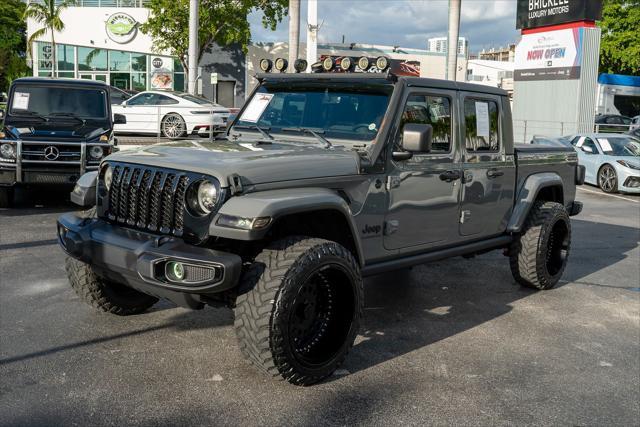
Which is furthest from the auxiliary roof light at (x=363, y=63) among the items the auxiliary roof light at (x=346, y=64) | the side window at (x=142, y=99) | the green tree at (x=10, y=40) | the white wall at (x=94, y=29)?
the green tree at (x=10, y=40)

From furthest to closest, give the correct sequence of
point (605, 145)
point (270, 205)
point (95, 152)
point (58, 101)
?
point (605, 145), point (58, 101), point (95, 152), point (270, 205)

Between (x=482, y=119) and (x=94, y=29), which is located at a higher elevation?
(x=94, y=29)

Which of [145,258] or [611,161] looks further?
[611,161]

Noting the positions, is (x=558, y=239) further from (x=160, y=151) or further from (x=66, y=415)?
(x=66, y=415)

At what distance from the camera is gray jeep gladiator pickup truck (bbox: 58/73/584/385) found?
384 cm

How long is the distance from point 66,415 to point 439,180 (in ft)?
10.2

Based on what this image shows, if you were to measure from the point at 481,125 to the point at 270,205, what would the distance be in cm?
282

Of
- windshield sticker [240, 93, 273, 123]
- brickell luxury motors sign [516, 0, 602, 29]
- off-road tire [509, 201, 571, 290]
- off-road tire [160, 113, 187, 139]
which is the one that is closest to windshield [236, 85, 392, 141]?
windshield sticker [240, 93, 273, 123]

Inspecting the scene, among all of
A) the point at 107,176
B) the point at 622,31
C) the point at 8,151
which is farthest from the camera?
the point at 622,31

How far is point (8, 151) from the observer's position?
31.3 feet

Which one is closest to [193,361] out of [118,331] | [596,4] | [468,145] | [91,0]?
[118,331]

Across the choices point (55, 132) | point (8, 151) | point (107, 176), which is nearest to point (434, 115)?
point (107, 176)

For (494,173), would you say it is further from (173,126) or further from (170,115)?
(170,115)

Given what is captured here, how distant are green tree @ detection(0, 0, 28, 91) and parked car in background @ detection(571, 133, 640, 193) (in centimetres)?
3831
